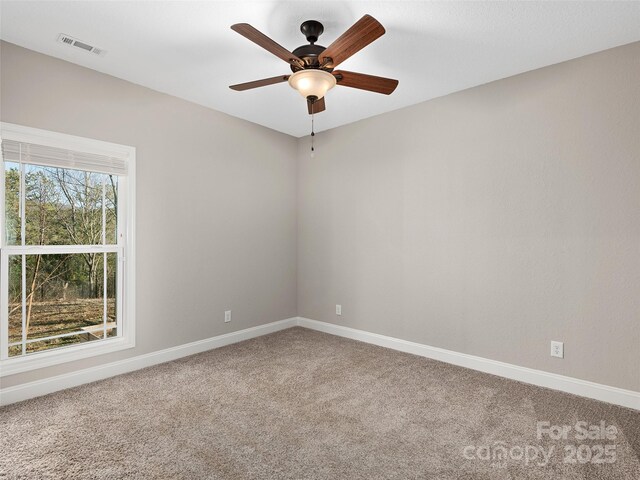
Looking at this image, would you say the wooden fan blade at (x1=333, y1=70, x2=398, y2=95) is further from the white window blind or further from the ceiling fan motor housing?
the white window blind

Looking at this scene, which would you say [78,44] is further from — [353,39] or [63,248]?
[353,39]

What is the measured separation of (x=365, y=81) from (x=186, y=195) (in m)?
2.11

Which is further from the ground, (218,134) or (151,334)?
(218,134)

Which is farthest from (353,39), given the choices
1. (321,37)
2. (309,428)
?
(309,428)

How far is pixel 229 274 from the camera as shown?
398cm

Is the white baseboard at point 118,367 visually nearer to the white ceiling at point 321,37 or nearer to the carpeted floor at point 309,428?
the carpeted floor at point 309,428

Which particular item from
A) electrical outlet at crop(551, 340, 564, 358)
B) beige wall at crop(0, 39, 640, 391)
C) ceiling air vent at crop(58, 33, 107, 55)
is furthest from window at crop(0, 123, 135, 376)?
electrical outlet at crop(551, 340, 564, 358)

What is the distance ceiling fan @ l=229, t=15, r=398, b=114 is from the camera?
1924mm

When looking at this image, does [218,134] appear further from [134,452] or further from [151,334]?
A: [134,452]

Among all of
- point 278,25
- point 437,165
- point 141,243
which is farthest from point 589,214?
point 141,243

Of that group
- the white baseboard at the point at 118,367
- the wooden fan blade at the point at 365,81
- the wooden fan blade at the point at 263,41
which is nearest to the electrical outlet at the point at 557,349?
the wooden fan blade at the point at 365,81

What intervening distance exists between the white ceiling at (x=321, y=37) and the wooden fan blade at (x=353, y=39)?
31 centimetres

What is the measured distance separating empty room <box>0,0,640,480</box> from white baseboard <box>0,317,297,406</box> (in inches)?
0.7

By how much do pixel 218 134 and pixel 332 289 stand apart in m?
2.20
